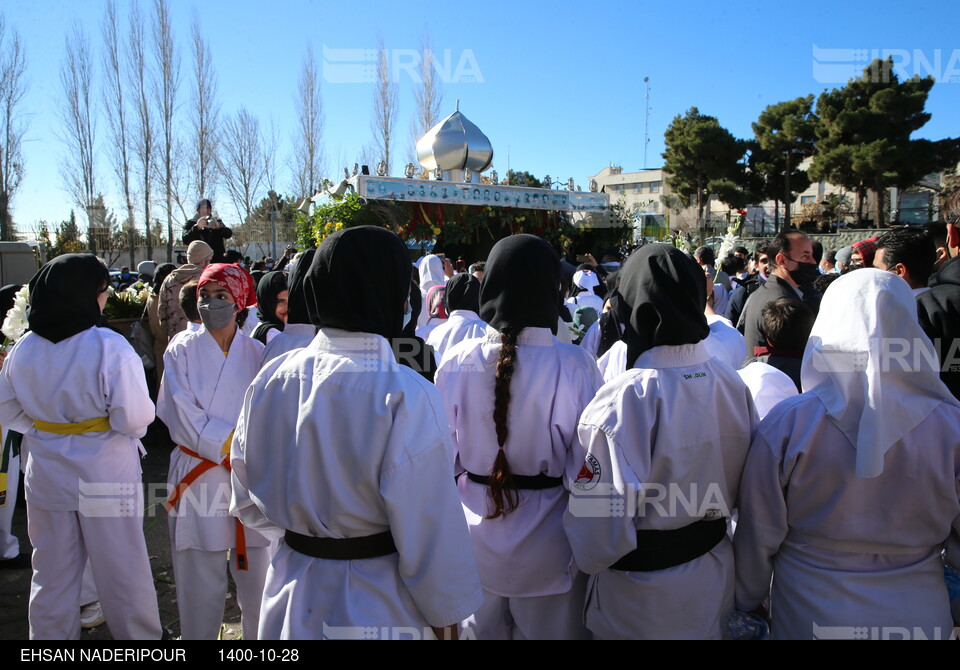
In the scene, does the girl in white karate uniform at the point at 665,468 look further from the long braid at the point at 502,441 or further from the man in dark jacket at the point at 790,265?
the man in dark jacket at the point at 790,265

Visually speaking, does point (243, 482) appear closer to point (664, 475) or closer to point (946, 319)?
point (664, 475)

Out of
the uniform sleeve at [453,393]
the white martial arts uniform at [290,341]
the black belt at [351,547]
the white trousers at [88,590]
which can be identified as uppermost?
the white martial arts uniform at [290,341]

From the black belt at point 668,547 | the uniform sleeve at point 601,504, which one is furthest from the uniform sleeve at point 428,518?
the black belt at point 668,547

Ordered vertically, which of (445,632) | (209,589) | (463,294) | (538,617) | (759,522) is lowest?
(209,589)

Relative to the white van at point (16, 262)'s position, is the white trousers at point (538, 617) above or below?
below

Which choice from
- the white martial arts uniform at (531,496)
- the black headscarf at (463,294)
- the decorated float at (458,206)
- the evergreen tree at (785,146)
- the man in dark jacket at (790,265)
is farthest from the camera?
the evergreen tree at (785,146)

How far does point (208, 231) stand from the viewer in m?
7.43

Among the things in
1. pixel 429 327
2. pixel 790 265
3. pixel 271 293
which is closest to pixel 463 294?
pixel 429 327

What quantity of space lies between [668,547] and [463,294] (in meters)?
3.23

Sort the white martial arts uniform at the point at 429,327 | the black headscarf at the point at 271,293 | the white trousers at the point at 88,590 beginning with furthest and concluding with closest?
the white martial arts uniform at the point at 429,327, the black headscarf at the point at 271,293, the white trousers at the point at 88,590

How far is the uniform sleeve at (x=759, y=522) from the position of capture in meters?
2.02
